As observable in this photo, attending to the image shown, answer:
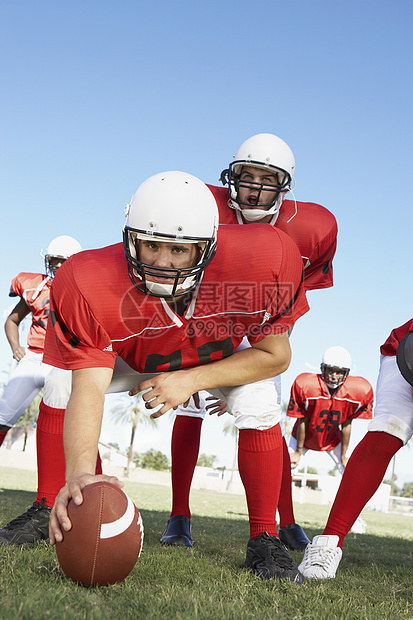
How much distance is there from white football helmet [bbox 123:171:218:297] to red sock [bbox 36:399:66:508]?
1191 mm

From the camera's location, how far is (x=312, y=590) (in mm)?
2754

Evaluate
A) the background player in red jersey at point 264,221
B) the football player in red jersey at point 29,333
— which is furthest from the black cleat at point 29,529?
the football player in red jersey at point 29,333

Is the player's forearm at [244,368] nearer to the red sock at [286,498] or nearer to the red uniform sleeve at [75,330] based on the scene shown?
the red uniform sleeve at [75,330]

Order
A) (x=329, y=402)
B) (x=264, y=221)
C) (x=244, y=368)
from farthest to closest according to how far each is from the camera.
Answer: (x=329, y=402) → (x=264, y=221) → (x=244, y=368)

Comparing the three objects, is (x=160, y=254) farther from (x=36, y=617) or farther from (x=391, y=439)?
(x=391, y=439)

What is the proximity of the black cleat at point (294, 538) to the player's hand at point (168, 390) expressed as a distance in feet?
6.39

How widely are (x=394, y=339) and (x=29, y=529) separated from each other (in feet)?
7.96

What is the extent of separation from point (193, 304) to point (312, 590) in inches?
56.3

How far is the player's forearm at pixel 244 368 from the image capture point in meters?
3.19

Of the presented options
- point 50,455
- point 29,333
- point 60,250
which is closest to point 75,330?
point 50,455

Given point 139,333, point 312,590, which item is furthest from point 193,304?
point 312,590

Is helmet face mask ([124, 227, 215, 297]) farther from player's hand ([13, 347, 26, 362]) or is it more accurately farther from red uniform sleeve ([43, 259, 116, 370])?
player's hand ([13, 347, 26, 362])

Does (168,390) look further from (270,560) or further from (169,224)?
(270,560)

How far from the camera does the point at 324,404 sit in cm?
956
